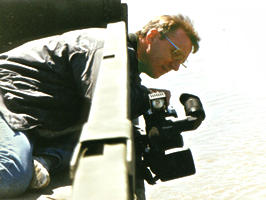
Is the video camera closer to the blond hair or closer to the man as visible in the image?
the man

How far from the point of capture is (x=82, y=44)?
7.47ft

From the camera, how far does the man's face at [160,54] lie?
286 centimetres

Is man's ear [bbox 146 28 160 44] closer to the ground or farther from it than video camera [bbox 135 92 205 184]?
farther from it

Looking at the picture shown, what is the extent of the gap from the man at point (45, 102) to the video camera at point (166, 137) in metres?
0.11

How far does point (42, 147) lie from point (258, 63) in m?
9.95

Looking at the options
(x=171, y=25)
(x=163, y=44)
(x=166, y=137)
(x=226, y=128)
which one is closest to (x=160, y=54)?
(x=163, y=44)

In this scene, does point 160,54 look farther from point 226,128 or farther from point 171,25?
point 226,128

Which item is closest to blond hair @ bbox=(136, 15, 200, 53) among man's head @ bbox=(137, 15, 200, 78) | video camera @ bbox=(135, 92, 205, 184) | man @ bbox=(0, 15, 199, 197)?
man's head @ bbox=(137, 15, 200, 78)

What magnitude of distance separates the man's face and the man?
17.5 inches

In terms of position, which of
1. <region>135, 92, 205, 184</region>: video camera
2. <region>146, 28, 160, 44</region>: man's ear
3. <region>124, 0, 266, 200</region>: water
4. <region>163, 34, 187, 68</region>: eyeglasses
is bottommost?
<region>124, 0, 266, 200</region>: water

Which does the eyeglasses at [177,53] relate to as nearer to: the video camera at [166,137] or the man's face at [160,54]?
the man's face at [160,54]

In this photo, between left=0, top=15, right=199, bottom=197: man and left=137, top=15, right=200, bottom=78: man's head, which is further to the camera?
left=137, top=15, right=200, bottom=78: man's head

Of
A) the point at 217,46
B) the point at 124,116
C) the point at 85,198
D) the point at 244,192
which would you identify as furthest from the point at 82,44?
the point at 217,46

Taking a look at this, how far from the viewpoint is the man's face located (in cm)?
286
